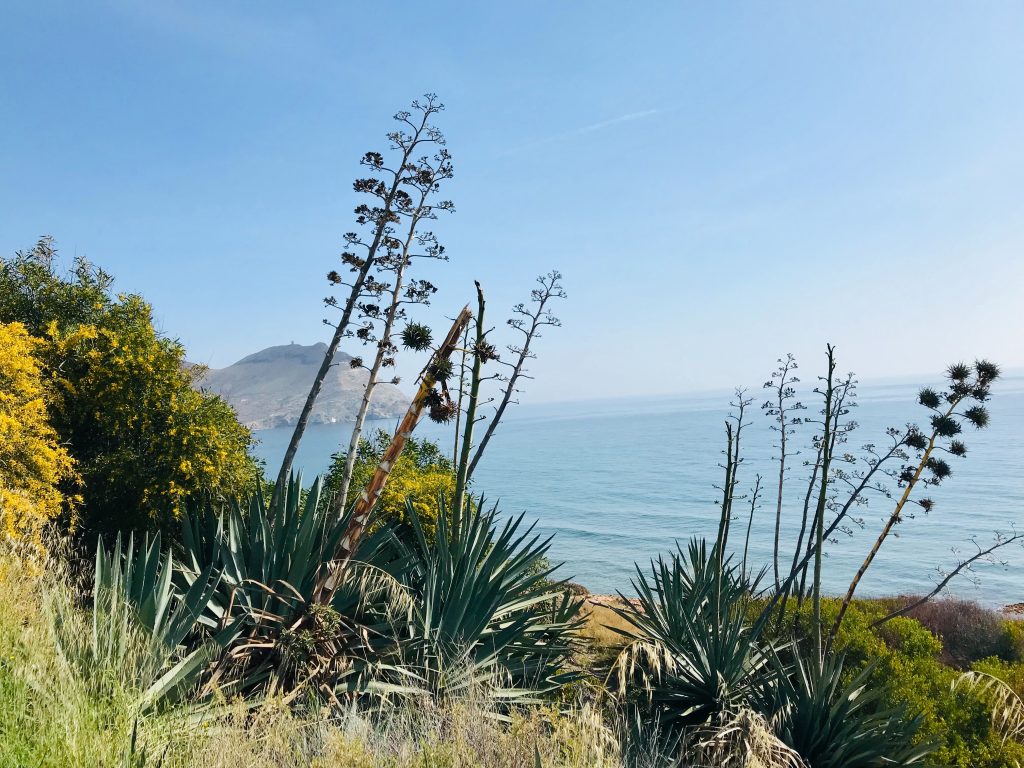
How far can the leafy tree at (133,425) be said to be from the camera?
965 cm

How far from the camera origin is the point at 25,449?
8445 millimetres

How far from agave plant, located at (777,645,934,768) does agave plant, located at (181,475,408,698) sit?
12.3ft

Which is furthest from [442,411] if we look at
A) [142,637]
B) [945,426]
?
[945,426]

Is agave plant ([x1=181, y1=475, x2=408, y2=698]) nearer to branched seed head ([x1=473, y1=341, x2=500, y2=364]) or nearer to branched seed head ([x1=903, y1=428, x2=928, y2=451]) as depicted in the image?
branched seed head ([x1=473, y1=341, x2=500, y2=364])

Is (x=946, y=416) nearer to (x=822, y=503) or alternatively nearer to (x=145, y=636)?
(x=822, y=503)

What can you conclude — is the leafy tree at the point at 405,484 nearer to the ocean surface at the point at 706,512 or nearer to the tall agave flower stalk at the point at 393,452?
the ocean surface at the point at 706,512

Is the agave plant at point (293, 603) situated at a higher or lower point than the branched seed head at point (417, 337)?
lower

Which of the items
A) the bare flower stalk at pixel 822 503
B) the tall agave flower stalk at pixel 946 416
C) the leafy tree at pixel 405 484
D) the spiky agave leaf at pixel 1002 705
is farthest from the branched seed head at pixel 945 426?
the leafy tree at pixel 405 484

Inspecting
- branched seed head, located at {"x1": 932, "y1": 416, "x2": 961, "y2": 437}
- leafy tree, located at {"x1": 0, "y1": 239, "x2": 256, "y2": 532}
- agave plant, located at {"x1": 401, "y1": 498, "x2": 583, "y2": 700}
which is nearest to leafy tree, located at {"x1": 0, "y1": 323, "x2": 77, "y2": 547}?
leafy tree, located at {"x1": 0, "y1": 239, "x2": 256, "y2": 532}

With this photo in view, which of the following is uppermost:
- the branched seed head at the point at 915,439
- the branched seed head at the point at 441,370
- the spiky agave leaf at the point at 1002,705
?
the branched seed head at the point at 441,370

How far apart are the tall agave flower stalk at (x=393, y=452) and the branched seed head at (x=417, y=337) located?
0.30 m

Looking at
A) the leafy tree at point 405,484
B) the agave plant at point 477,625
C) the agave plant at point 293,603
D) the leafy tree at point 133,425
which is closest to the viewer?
the agave plant at point 293,603

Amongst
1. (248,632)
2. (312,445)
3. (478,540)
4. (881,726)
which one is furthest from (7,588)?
(312,445)

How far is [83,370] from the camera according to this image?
10.2 meters
